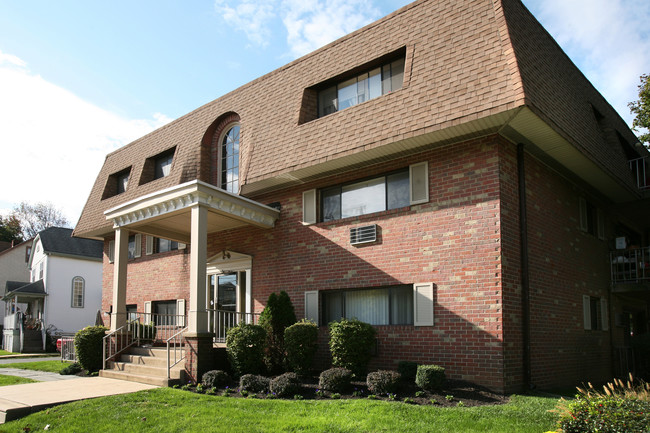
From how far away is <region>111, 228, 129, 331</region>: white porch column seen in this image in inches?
528

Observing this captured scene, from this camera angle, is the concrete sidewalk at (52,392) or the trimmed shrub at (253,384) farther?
the trimmed shrub at (253,384)

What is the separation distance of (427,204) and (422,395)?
379 centimetres

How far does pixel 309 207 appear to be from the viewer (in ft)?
42.0

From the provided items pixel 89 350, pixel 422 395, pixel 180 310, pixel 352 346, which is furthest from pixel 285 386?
pixel 180 310

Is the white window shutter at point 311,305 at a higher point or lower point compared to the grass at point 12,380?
higher

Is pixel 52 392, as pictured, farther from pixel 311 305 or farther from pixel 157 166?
pixel 157 166

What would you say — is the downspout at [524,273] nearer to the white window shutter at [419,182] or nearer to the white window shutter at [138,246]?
the white window shutter at [419,182]

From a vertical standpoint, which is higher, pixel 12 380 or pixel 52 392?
pixel 52 392

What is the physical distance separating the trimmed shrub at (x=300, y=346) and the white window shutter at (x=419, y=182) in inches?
135

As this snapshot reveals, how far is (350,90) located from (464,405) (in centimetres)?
764

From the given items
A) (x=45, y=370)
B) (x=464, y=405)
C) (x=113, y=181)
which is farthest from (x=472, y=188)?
(x=113, y=181)

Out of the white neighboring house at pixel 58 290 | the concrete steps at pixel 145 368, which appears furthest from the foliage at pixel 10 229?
the concrete steps at pixel 145 368

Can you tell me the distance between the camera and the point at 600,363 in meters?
13.3

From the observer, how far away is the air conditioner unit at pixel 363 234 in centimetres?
1136
